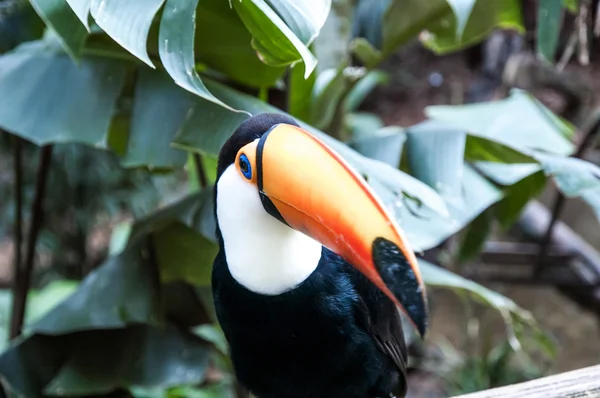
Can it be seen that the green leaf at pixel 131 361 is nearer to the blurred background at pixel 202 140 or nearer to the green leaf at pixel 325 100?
the blurred background at pixel 202 140

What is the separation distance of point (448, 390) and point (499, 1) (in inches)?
43.8

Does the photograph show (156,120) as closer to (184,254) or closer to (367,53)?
(184,254)

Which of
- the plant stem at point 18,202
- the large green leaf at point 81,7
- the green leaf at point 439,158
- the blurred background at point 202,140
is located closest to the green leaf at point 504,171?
the blurred background at point 202,140

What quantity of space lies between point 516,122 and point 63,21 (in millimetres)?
899

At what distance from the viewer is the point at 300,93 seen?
3.80 ft

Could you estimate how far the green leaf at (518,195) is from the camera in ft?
4.03

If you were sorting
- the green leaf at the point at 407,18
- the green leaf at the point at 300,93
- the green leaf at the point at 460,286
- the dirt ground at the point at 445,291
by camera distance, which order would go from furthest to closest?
the dirt ground at the point at 445,291
the green leaf at the point at 407,18
the green leaf at the point at 300,93
the green leaf at the point at 460,286

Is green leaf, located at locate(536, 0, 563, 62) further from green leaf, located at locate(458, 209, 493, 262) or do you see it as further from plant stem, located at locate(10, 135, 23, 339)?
plant stem, located at locate(10, 135, 23, 339)

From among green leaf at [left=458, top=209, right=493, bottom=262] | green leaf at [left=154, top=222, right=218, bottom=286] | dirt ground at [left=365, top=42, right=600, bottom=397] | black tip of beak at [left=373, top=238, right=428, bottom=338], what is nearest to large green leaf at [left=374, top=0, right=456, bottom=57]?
green leaf at [left=458, top=209, right=493, bottom=262]

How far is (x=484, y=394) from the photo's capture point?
745 mm

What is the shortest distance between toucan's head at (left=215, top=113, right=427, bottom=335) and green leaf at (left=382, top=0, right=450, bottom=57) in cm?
67

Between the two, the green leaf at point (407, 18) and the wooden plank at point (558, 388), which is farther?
the green leaf at point (407, 18)

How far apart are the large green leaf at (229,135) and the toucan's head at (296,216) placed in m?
0.22

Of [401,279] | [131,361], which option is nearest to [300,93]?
[131,361]
